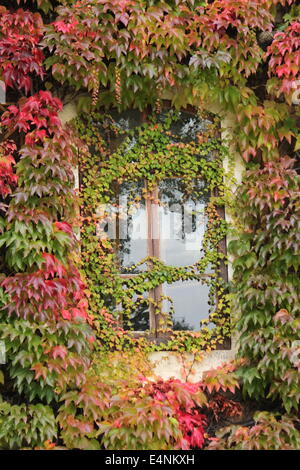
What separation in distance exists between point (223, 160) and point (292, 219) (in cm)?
87

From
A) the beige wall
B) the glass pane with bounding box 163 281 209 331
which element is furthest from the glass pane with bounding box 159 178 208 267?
the beige wall

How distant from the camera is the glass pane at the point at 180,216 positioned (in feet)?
15.0

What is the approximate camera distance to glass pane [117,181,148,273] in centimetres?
452

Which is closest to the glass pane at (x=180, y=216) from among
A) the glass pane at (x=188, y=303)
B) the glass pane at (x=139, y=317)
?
the glass pane at (x=188, y=303)

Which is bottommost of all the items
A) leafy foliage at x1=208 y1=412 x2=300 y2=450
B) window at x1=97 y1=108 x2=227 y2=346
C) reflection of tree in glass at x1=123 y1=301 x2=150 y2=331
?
leafy foliage at x1=208 y1=412 x2=300 y2=450

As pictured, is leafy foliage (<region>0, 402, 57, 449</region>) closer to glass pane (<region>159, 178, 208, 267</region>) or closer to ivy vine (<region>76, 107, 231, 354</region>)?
ivy vine (<region>76, 107, 231, 354</region>)

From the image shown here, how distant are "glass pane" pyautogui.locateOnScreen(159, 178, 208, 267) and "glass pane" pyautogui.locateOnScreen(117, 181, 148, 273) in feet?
0.56

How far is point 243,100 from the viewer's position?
442cm

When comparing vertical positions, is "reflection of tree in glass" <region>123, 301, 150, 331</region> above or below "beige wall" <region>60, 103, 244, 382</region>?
above

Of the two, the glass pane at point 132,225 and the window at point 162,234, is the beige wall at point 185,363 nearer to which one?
the window at point 162,234

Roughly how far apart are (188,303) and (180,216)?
774 mm

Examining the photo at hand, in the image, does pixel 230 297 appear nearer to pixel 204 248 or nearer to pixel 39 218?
pixel 204 248

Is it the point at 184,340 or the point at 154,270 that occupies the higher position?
the point at 154,270

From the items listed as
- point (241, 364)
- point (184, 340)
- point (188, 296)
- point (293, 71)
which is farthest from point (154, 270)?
point (293, 71)
